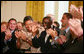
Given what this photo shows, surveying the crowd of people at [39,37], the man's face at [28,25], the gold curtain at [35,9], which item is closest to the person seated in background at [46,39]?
the crowd of people at [39,37]

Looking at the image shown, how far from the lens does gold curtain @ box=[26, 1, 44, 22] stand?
1027 centimetres

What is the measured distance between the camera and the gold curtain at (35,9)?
1027 centimetres

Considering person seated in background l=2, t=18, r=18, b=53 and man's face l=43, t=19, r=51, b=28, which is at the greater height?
man's face l=43, t=19, r=51, b=28

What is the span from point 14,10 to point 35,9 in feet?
3.36

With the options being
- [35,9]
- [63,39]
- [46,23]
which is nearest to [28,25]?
[46,23]

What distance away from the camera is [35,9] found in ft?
34.0

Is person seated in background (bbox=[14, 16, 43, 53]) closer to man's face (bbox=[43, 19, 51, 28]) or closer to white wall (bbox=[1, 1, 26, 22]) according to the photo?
man's face (bbox=[43, 19, 51, 28])

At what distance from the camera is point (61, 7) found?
32.6ft

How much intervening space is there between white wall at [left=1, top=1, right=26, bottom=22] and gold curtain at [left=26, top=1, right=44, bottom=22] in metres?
0.26

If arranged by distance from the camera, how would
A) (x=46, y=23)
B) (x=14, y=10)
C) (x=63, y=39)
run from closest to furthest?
(x=63, y=39) → (x=46, y=23) → (x=14, y=10)

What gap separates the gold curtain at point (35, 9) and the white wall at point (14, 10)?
26 cm

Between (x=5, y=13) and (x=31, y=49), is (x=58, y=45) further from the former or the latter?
(x=5, y=13)

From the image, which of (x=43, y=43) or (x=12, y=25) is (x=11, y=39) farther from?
(x=43, y=43)

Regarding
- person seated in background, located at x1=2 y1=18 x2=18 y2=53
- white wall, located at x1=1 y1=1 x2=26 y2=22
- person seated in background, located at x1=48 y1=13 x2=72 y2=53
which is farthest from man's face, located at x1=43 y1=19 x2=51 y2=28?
white wall, located at x1=1 y1=1 x2=26 y2=22
